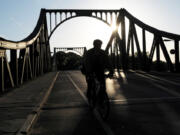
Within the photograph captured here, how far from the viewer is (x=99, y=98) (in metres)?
5.98

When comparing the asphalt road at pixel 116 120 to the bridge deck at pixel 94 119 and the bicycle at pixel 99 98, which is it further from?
the bicycle at pixel 99 98

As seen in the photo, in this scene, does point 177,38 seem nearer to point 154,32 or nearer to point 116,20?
point 154,32

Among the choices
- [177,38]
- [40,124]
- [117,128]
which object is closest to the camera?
[117,128]

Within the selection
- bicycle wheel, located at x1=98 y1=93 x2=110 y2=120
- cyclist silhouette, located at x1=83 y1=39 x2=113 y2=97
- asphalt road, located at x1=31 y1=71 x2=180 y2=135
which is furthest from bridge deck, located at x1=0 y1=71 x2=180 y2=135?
cyclist silhouette, located at x1=83 y1=39 x2=113 y2=97

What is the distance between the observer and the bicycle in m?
5.59

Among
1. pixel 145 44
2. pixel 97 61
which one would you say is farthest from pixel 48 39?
pixel 97 61

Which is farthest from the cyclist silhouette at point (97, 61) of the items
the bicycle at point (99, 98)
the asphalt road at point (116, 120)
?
the asphalt road at point (116, 120)

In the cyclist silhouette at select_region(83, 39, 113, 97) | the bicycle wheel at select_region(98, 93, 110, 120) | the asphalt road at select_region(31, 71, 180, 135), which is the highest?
the cyclist silhouette at select_region(83, 39, 113, 97)

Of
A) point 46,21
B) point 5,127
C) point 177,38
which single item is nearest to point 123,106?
point 5,127

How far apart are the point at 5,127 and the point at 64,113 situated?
5.28 ft

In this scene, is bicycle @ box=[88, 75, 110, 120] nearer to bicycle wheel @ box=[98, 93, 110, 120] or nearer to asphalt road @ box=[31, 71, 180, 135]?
bicycle wheel @ box=[98, 93, 110, 120]

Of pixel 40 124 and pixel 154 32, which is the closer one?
pixel 40 124

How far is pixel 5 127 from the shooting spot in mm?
5055

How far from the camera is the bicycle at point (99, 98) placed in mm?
5586
